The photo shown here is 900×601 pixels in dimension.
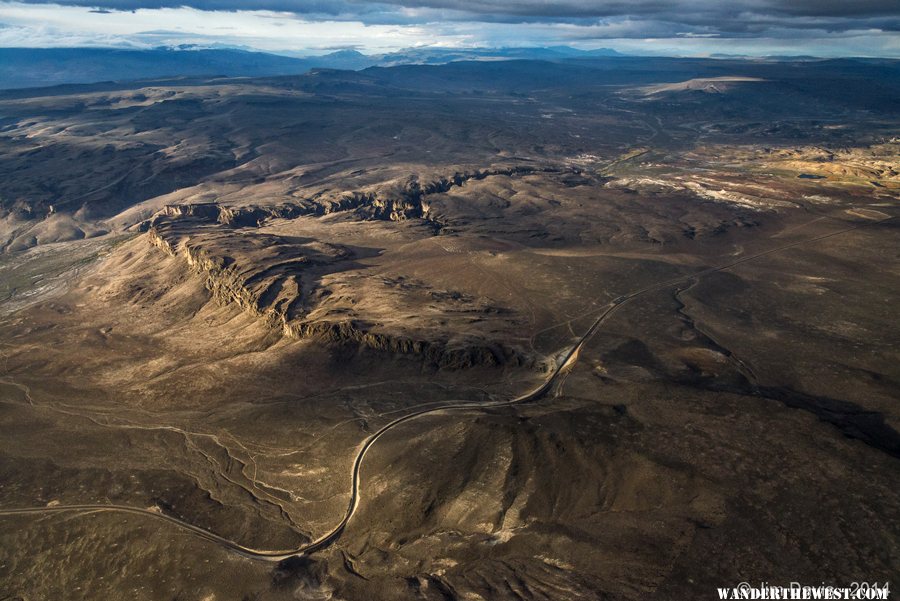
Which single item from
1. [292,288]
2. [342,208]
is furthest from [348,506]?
[342,208]

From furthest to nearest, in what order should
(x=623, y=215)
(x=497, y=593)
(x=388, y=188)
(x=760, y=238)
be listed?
(x=388, y=188) < (x=623, y=215) < (x=760, y=238) < (x=497, y=593)

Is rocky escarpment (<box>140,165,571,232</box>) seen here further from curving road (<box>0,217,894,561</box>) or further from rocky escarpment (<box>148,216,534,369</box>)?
curving road (<box>0,217,894,561</box>)

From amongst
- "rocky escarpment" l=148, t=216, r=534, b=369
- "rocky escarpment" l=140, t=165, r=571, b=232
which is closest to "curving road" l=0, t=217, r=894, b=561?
"rocky escarpment" l=148, t=216, r=534, b=369

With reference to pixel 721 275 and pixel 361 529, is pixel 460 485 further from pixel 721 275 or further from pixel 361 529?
pixel 721 275

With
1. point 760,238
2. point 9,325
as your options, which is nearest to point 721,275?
point 760,238

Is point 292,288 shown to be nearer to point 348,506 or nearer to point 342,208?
point 348,506

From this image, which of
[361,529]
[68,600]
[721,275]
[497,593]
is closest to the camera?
[497,593]
